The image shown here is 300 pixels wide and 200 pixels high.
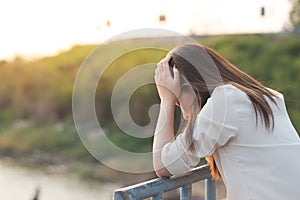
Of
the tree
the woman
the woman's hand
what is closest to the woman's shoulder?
the woman

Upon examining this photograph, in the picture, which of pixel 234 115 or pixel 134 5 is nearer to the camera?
pixel 234 115

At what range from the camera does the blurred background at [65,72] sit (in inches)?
384

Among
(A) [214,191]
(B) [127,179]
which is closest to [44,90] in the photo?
(B) [127,179]

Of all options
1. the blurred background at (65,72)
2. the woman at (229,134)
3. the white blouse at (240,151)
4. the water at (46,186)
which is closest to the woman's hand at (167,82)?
the woman at (229,134)

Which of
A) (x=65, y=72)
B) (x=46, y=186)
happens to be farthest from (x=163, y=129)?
(x=65, y=72)

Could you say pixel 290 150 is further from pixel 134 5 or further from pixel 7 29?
pixel 7 29

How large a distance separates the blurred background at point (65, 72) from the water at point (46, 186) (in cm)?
2

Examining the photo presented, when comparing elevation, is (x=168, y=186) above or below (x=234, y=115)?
below

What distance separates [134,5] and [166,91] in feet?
11.9

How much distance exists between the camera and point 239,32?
12836 millimetres

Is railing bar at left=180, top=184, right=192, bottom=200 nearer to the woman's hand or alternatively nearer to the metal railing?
the metal railing

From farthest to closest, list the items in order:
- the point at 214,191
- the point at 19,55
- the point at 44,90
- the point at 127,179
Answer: the point at 44,90
the point at 19,55
the point at 127,179
the point at 214,191

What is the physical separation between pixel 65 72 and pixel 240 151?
51.9ft

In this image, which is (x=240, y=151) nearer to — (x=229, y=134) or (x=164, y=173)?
(x=229, y=134)
